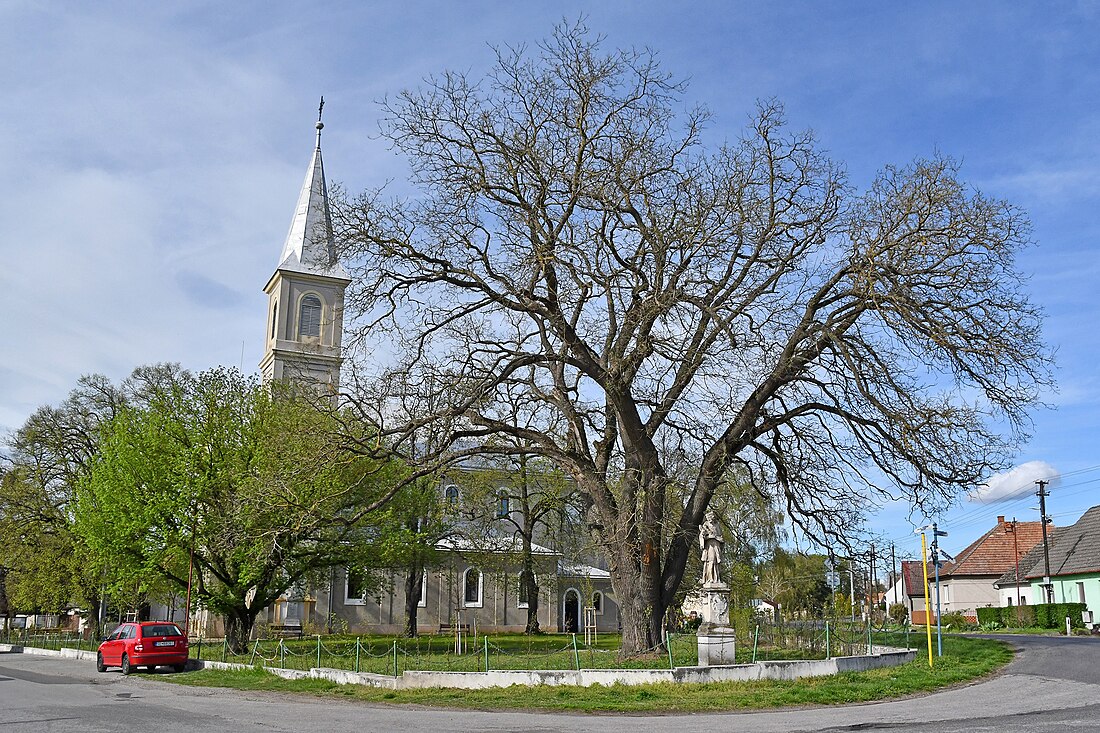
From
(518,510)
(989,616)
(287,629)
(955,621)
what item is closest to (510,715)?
(518,510)

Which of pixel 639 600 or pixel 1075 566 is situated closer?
pixel 639 600

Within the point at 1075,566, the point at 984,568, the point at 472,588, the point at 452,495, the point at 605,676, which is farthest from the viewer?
the point at 984,568

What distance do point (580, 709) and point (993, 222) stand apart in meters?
13.3

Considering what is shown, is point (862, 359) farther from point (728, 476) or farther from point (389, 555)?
point (389, 555)

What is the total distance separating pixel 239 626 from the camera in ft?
111

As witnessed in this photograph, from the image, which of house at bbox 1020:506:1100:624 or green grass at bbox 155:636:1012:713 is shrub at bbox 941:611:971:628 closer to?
house at bbox 1020:506:1100:624

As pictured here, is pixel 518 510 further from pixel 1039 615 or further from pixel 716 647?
pixel 716 647

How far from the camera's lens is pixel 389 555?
114 feet

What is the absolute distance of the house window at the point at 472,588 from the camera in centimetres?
5566

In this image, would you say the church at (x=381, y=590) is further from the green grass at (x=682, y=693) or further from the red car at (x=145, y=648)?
the green grass at (x=682, y=693)

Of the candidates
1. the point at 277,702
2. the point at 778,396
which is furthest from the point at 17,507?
the point at 778,396

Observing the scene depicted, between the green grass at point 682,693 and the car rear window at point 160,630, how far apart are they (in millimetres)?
5829

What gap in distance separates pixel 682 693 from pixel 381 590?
34.5m

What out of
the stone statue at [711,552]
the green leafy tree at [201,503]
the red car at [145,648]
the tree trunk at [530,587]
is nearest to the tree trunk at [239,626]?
the green leafy tree at [201,503]
